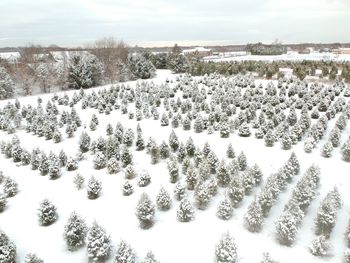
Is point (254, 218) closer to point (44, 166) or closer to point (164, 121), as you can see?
point (44, 166)

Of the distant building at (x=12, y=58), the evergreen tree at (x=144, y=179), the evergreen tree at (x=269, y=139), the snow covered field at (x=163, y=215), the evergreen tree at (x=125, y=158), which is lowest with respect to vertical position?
the snow covered field at (x=163, y=215)

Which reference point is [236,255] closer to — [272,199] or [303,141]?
[272,199]

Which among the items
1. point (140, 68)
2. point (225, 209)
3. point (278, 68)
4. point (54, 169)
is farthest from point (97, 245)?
point (140, 68)

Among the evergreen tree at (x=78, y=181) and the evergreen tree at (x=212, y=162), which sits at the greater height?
the evergreen tree at (x=212, y=162)

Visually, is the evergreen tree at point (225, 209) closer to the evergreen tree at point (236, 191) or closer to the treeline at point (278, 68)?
the evergreen tree at point (236, 191)

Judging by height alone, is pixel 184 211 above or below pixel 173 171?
below

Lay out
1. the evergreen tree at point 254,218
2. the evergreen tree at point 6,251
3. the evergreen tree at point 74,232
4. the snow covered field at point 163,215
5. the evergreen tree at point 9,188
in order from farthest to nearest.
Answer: the evergreen tree at point 9,188, the evergreen tree at point 254,218, the evergreen tree at point 74,232, the snow covered field at point 163,215, the evergreen tree at point 6,251

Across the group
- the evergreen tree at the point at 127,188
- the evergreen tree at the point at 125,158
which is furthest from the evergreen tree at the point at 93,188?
the evergreen tree at the point at 125,158
